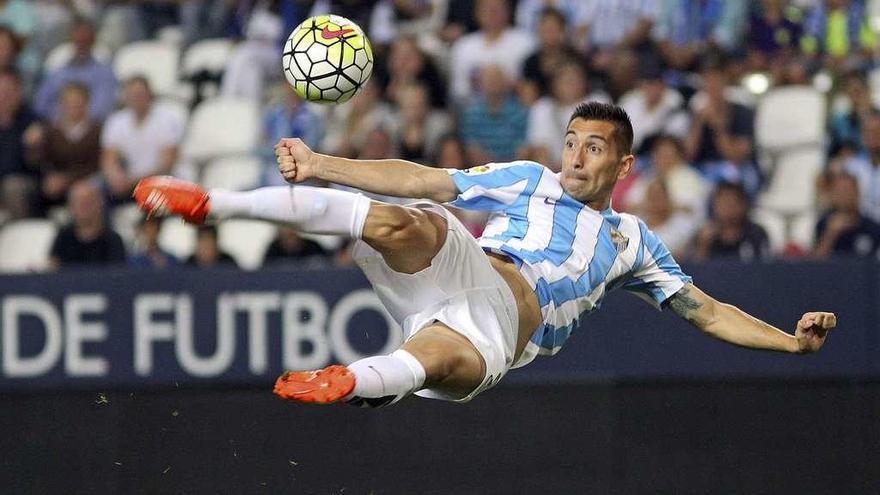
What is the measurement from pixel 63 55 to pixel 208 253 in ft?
10.4

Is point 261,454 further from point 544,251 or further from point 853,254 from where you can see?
point 853,254

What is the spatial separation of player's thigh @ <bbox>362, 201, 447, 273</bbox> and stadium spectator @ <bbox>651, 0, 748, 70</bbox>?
6.12 meters

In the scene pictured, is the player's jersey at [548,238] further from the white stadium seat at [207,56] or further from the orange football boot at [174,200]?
the white stadium seat at [207,56]

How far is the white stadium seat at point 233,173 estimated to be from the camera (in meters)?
11.6

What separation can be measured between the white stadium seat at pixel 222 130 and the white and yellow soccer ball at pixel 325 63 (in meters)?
5.34

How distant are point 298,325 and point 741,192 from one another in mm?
3239

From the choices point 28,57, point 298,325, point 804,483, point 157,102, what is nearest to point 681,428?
point 804,483

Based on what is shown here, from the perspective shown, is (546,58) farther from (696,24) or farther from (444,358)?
(444,358)

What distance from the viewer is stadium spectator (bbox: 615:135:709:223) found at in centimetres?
1087

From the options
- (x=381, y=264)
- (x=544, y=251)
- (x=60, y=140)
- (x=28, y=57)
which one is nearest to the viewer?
(x=381, y=264)

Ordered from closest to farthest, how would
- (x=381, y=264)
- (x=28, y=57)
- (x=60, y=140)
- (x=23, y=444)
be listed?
(x=381, y=264), (x=23, y=444), (x=60, y=140), (x=28, y=57)

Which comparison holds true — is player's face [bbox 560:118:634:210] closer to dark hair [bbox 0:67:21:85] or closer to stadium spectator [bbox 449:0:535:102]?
stadium spectator [bbox 449:0:535:102]

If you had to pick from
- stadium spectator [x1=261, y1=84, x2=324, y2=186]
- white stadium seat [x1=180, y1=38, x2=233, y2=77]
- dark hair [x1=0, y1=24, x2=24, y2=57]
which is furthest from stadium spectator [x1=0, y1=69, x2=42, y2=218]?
stadium spectator [x1=261, y1=84, x2=324, y2=186]

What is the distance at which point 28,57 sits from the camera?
→ 1276cm
